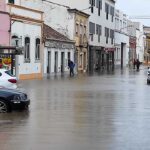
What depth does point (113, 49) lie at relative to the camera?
92.8 m

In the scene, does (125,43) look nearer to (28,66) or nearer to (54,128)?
(28,66)

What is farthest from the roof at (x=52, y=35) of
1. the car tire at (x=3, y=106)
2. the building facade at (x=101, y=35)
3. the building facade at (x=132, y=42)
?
the building facade at (x=132, y=42)

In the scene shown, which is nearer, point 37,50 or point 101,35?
point 37,50

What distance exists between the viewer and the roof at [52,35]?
5591 centimetres

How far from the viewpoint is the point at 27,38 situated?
48.2 metres

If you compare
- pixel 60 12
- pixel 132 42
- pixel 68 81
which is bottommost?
pixel 68 81

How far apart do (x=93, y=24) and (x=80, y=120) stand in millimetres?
62392

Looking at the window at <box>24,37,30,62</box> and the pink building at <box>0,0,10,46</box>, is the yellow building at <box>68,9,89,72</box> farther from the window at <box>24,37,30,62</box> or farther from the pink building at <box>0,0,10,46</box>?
the pink building at <box>0,0,10,46</box>

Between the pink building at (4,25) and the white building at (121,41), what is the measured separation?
56.5 meters

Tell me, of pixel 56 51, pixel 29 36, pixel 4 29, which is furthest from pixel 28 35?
pixel 56 51

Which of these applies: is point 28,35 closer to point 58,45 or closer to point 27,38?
point 27,38

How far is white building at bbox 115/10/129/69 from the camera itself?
100331 millimetres

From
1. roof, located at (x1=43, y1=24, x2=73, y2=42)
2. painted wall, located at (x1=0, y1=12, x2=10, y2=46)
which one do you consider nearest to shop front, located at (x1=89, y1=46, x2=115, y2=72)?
roof, located at (x1=43, y1=24, x2=73, y2=42)

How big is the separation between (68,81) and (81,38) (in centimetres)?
2666
